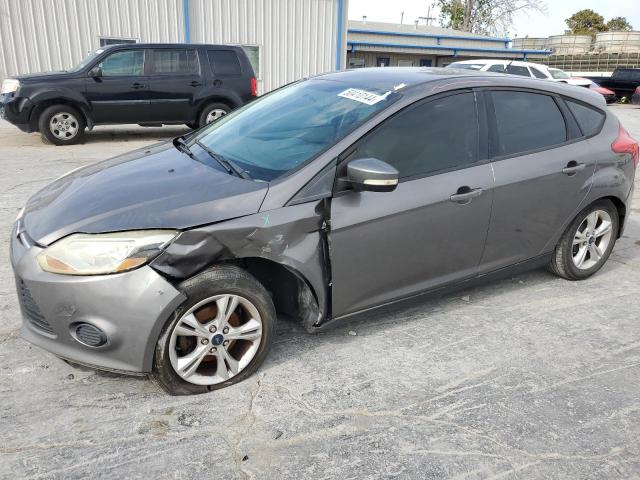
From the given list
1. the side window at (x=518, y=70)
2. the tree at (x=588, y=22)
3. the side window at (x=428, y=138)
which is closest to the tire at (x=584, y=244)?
the side window at (x=428, y=138)

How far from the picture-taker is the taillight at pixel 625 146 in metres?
4.09

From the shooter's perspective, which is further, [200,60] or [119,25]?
[119,25]

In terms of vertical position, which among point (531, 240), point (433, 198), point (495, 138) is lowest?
point (531, 240)

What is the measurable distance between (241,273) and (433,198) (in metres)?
1.21

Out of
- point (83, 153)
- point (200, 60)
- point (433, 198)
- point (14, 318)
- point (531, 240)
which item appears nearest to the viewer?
point (433, 198)

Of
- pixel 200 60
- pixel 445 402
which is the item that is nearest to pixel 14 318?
pixel 445 402

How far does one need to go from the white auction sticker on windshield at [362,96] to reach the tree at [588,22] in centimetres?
6700

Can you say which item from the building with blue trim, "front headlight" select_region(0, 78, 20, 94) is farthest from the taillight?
the building with blue trim

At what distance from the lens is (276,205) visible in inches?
107

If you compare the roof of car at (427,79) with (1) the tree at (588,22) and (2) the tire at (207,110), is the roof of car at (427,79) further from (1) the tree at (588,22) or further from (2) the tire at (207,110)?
(1) the tree at (588,22)

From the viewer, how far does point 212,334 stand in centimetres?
266

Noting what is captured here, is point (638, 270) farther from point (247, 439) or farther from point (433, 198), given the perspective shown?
point (247, 439)

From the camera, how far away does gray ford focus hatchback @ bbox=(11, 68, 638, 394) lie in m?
2.48

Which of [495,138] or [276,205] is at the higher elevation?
[495,138]
